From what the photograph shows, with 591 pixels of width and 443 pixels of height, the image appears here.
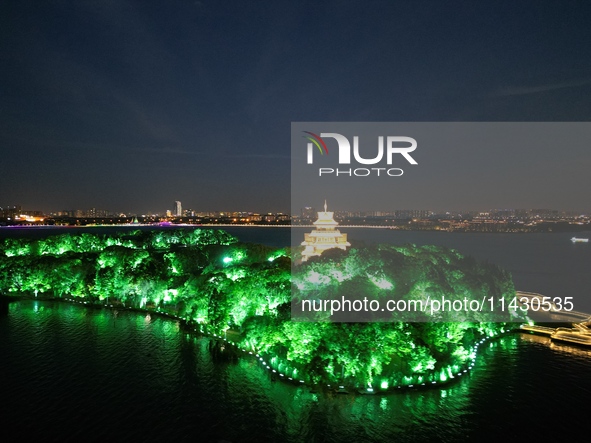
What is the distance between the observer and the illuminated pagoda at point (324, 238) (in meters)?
57.7

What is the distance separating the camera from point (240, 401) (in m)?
24.0

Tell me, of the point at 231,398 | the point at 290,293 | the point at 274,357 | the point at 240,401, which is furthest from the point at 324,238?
the point at 240,401

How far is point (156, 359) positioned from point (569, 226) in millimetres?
203048

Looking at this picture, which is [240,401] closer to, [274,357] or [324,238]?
[274,357]

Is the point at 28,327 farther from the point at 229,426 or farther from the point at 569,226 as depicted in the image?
the point at 569,226

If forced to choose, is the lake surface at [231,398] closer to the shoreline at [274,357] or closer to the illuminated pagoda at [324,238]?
the shoreline at [274,357]

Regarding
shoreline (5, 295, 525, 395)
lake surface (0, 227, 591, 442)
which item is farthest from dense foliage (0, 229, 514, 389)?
lake surface (0, 227, 591, 442)

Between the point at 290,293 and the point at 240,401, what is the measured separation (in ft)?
32.1

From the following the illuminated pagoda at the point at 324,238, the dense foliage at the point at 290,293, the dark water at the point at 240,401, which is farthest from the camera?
the illuminated pagoda at the point at 324,238

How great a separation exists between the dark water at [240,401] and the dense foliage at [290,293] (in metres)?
1.66

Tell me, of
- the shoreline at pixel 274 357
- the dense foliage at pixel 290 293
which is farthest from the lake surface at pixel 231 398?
the dense foliage at pixel 290 293

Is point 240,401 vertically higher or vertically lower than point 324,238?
lower

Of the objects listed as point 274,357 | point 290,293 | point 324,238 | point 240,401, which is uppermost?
point 324,238

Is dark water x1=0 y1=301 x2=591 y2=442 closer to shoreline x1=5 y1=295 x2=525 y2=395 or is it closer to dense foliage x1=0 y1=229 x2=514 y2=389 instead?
shoreline x1=5 y1=295 x2=525 y2=395
